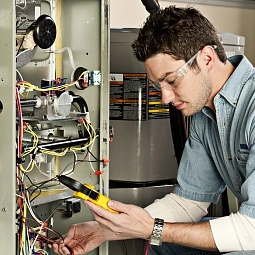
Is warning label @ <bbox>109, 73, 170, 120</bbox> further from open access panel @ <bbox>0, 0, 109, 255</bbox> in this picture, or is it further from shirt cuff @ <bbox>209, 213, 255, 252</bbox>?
shirt cuff @ <bbox>209, 213, 255, 252</bbox>

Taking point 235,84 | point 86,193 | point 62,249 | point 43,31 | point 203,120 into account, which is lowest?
point 62,249

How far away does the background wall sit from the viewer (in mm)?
2957

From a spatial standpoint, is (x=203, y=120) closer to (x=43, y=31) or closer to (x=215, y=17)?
(x=43, y=31)

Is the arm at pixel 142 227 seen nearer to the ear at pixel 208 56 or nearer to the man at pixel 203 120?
the man at pixel 203 120

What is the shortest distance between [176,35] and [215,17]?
1763 millimetres

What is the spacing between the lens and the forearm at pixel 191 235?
1.70m

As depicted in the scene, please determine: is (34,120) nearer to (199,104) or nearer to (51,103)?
(51,103)

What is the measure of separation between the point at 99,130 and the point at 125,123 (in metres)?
0.44

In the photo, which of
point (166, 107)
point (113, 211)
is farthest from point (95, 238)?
point (166, 107)

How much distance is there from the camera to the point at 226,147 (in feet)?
6.23

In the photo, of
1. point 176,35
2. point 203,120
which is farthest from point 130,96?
point 176,35

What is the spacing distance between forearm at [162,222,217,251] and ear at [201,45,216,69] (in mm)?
488

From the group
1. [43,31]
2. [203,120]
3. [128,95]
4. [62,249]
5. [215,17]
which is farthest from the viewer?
[215,17]

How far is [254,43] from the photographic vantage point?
3662 millimetres
